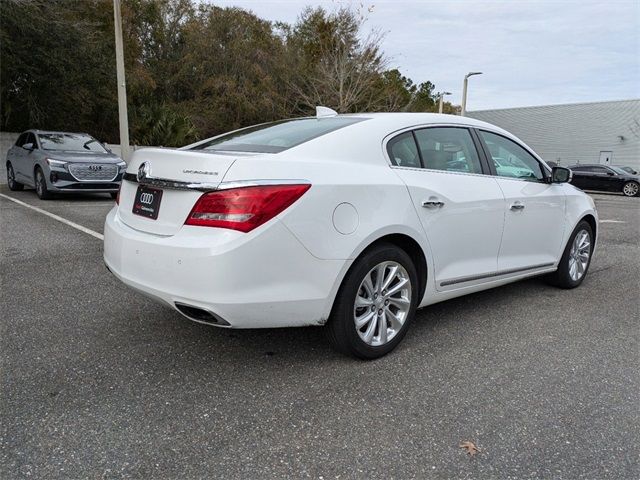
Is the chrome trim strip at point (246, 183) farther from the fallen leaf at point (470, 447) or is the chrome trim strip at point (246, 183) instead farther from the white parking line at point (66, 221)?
the white parking line at point (66, 221)

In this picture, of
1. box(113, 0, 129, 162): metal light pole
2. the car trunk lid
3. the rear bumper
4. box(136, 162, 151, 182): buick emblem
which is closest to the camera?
the rear bumper

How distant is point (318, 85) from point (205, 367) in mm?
28964

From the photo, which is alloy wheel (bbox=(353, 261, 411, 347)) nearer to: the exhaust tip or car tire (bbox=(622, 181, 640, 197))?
the exhaust tip

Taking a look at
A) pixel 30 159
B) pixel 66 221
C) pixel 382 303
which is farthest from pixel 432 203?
pixel 30 159

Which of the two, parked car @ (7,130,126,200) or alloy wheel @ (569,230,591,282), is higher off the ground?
parked car @ (7,130,126,200)

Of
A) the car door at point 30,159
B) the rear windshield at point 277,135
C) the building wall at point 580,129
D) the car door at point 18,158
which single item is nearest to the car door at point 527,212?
the rear windshield at point 277,135

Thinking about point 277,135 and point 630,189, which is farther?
point 630,189

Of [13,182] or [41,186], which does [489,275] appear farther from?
[13,182]

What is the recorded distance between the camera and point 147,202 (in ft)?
10.1

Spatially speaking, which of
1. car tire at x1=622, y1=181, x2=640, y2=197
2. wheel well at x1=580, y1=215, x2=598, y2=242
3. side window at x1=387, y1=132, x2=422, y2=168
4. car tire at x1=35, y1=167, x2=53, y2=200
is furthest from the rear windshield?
car tire at x1=622, y1=181, x2=640, y2=197

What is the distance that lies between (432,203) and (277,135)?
111 cm

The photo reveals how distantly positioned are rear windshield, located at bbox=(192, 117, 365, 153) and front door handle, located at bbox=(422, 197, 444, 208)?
0.71 meters

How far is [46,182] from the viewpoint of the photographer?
1088cm

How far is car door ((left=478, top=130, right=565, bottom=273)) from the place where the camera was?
13.5 feet
